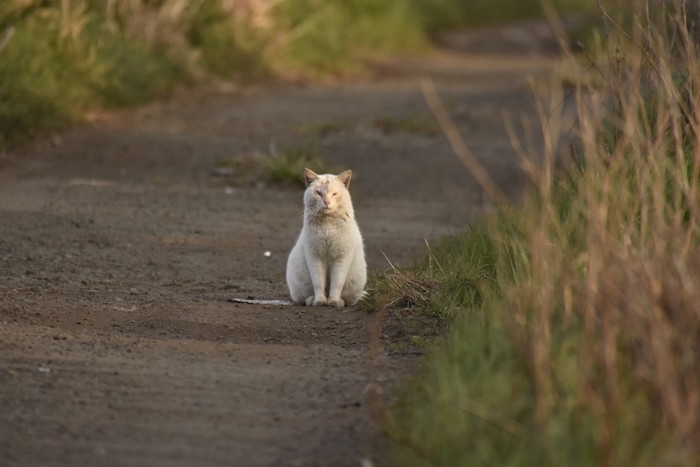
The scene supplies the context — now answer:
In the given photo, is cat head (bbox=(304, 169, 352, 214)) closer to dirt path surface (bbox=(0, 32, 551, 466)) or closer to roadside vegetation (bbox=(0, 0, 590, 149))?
dirt path surface (bbox=(0, 32, 551, 466))

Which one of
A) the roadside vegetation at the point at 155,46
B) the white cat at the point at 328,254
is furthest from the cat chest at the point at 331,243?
the roadside vegetation at the point at 155,46

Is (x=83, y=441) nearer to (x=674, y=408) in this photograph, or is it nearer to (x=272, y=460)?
(x=272, y=460)

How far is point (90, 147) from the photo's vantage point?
11.4m

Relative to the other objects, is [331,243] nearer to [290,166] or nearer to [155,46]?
[290,166]

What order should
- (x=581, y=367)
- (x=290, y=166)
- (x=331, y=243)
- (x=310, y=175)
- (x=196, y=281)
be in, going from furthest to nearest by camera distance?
(x=290, y=166) → (x=196, y=281) → (x=310, y=175) → (x=331, y=243) → (x=581, y=367)

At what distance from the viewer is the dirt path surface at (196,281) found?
4414 mm

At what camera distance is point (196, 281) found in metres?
7.20

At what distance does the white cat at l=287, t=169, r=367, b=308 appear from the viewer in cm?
659

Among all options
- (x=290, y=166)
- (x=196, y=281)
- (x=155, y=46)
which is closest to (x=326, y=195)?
(x=196, y=281)

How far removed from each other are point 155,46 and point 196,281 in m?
8.03

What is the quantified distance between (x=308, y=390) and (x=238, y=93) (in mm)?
11006

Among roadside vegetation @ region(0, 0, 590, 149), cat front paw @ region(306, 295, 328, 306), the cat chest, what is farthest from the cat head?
roadside vegetation @ region(0, 0, 590, 149)

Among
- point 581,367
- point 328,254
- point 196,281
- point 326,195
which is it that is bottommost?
point 196,281

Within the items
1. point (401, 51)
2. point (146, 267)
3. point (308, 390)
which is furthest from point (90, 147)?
point (401, 51)
